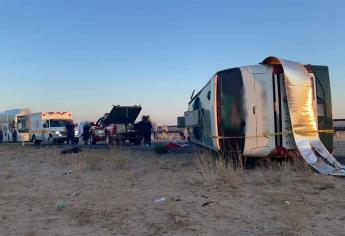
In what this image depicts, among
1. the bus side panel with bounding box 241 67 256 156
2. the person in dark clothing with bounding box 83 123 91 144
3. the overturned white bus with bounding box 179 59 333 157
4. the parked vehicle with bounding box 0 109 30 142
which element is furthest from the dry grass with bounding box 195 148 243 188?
the parked vehicle with bounding box 0 109 30 142

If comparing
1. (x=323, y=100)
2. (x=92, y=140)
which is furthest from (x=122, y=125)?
(x=323, y=100)

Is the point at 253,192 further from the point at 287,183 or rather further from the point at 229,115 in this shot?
the point at 229,115

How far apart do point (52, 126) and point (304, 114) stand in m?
28.9

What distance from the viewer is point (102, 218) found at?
6.66 metres

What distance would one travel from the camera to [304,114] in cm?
1048

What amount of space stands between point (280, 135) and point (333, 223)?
497 cm

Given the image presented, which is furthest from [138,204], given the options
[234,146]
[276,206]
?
[234,146]

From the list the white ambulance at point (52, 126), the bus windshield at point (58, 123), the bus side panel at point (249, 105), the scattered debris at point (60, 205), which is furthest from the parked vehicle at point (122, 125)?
the scattered debris at point (60, 205)

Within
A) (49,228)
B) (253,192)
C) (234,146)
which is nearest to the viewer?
(49,228)

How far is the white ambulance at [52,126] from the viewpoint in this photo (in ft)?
117

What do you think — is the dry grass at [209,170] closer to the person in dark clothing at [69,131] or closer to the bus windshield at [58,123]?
the person in dark clothing at [69,131]

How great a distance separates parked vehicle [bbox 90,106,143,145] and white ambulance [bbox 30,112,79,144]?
21.4ft

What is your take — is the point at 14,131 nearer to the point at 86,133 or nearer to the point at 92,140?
the point at 86,133

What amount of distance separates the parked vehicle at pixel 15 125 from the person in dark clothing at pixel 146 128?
49.8 ft
